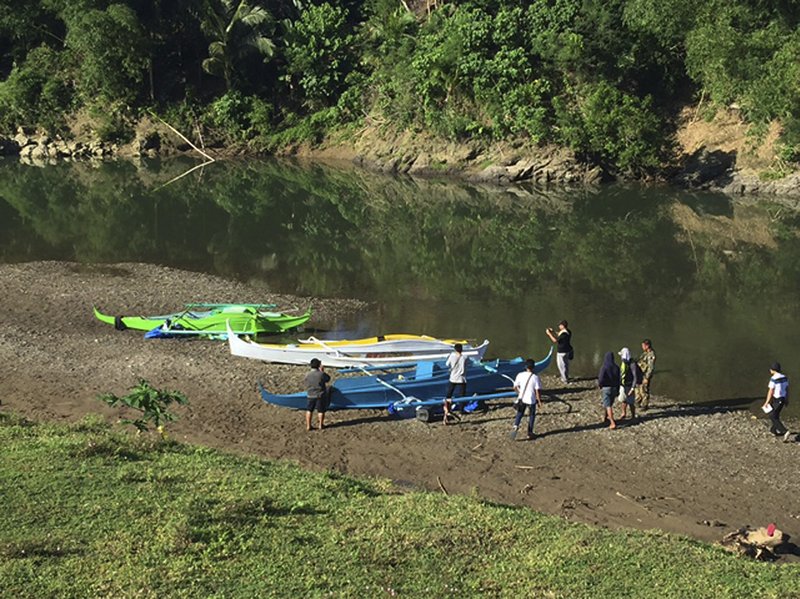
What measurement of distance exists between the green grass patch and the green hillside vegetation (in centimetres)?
4354

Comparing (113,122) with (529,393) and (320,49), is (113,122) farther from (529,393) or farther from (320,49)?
(529,393)

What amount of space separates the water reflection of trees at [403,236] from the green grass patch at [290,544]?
59.5ft

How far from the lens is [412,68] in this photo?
60.6m

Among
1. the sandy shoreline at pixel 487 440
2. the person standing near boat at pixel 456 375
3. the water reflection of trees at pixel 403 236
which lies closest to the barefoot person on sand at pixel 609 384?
the sandy shoreline at pixel 487 440

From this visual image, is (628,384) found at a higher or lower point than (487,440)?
higher

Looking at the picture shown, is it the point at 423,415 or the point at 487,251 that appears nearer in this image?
the point at 423,415

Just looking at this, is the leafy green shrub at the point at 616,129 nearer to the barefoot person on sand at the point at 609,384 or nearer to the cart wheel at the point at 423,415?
the barefoot person on sand at the point at 609,384

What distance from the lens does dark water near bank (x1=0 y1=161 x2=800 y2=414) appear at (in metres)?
25.5

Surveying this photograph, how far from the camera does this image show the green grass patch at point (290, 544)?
375 inches

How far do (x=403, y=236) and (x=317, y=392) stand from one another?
2359 cm

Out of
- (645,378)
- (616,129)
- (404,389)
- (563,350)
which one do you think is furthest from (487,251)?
(616,129)

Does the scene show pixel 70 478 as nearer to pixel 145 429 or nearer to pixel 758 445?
pixel 145 429

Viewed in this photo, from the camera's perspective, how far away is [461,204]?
4884 centimetres

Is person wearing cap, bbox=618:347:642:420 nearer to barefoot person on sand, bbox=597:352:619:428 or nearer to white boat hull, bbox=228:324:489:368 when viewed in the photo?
barefoot person on sand, bbox=597:352:619:428
